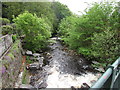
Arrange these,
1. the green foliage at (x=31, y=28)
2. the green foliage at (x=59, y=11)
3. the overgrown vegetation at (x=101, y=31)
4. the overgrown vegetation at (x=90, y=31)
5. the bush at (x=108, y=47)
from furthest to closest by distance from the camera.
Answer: the green foliage at (x=59, y=11) < the green foliage at (x=31, y=28) < the overgrown vegetation at (x=90, y=31) < the overgrown vegetation at (x=101, y=31) < the bush at (x=108, y=47)

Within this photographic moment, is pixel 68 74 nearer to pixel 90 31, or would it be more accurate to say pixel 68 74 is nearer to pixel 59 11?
pixel 90 31

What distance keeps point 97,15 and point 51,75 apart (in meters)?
6.96

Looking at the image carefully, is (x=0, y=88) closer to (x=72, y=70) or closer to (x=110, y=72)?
(x=110, y=72)

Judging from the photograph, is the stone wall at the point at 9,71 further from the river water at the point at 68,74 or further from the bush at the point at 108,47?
the bush at the point at 108,47

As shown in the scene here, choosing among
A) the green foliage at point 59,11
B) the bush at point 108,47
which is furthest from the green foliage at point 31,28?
the green foliage at point 59,11

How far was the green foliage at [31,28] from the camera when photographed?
10.4 metres

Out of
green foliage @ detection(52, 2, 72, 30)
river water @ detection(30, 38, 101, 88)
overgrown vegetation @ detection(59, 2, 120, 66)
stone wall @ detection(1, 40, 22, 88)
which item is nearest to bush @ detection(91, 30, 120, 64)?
overgrown vegetation @ detection(59, 2, 120, 66)

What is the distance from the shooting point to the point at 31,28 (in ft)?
35.7

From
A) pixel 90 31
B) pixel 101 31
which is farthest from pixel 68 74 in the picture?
pixel 101 31

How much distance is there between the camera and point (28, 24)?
35.0 ft

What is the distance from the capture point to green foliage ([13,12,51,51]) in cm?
1041


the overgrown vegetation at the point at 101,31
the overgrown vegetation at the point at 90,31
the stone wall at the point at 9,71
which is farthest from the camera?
the overgrown vegetation at the point at 90,31

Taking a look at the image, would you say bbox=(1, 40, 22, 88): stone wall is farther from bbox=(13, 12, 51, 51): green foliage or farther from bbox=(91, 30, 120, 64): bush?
bbox=(91, 30, 120, 64): bush

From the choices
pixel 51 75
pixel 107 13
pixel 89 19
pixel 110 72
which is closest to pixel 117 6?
pixel 107 13
